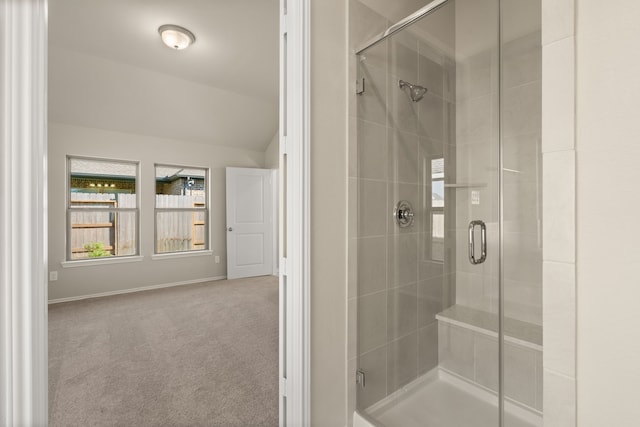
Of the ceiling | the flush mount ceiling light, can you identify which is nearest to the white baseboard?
the ceiling

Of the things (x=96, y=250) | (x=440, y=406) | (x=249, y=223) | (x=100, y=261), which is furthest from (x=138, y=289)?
(x=440, y=406)

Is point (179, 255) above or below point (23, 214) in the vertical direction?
below

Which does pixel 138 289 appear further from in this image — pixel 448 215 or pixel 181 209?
pixel 448 215

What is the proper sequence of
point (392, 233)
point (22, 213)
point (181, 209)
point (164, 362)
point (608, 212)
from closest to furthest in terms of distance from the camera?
point (22, 213), point (608, 212), point (392, 233), point (164, 362), point (181, 209)

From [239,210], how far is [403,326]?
4.30m

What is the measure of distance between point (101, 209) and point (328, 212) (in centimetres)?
440

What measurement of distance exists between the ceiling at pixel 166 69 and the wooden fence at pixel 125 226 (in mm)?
1045

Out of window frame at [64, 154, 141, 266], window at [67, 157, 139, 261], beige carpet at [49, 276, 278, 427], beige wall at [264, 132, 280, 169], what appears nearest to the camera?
beige carpet at [49, 276, 278, 427]

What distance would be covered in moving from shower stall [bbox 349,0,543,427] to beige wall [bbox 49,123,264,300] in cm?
418

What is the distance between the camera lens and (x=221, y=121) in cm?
496

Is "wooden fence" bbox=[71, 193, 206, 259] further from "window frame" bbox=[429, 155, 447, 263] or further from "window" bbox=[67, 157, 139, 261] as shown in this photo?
"window frame" bbox=[429, 155, 447, 263]

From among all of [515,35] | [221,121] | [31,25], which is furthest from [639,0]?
[221,121]

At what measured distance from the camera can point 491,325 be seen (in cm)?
141

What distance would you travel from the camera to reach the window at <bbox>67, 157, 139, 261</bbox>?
4352mm
